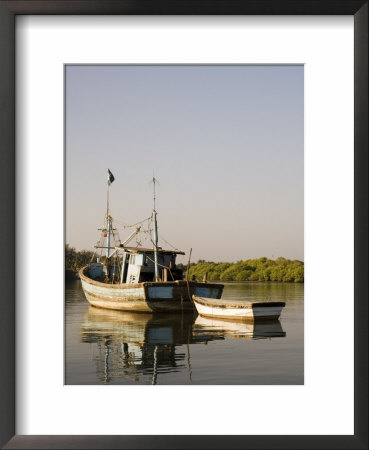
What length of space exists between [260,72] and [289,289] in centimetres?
1427

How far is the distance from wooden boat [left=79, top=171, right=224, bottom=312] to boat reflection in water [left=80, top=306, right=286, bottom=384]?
1.09ft

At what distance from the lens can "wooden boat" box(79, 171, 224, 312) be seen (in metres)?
19.1

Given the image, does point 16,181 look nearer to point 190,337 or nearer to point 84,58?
point 84,58

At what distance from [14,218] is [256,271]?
22665 mm

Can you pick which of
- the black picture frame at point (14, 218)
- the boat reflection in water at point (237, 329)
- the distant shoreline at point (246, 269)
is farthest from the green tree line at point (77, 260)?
the black picture frame at point (14, 218)

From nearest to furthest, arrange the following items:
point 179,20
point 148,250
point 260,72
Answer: point 179,20 → point 260,72 → point 148,250

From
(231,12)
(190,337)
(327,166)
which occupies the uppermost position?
(231,12)

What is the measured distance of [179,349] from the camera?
13500mm

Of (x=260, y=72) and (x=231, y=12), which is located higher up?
(x=260, y=72)

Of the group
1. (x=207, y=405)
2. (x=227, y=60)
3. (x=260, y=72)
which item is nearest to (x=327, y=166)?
(x=227, y=60)

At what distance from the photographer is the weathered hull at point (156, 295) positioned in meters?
19.1

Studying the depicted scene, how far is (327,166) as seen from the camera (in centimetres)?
385

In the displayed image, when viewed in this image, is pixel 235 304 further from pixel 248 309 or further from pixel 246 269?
pixel 246 269

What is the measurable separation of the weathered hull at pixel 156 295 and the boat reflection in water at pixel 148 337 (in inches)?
9.8
